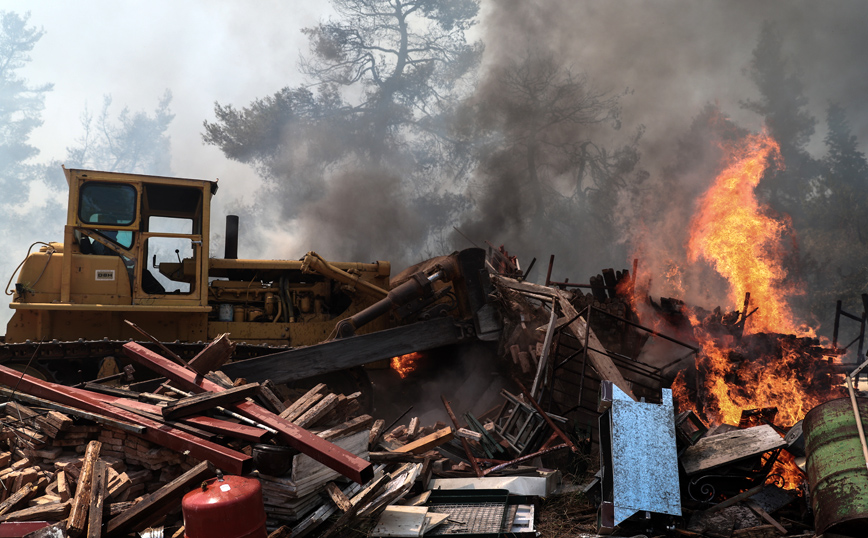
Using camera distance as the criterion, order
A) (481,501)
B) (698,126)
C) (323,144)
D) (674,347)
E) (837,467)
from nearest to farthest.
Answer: (837,467), (481,501), (674,347), (698,126), (323,144)

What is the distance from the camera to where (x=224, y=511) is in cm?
360

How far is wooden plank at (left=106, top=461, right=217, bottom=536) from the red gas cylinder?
48 centimetres

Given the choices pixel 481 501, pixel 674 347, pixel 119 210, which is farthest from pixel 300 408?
pixel 674 347

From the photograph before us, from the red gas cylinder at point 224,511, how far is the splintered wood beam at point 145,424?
0.51 meters

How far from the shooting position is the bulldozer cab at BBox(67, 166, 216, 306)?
7832 millimetres

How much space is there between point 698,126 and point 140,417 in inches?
754

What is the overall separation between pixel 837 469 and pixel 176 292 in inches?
315

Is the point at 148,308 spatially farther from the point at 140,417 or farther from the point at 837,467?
the point at 837,467

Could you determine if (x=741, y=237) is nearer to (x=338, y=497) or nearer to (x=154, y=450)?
(x=338, y=497)

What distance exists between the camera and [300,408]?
18.5ft

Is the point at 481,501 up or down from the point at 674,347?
down

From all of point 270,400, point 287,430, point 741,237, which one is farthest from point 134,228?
point 741,237

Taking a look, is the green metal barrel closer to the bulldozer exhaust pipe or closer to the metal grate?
the metal grate

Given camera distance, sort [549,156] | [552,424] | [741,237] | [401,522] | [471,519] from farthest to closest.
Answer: [549,156] < [741,237] < [552,424] < [471,519] < [401,522]
